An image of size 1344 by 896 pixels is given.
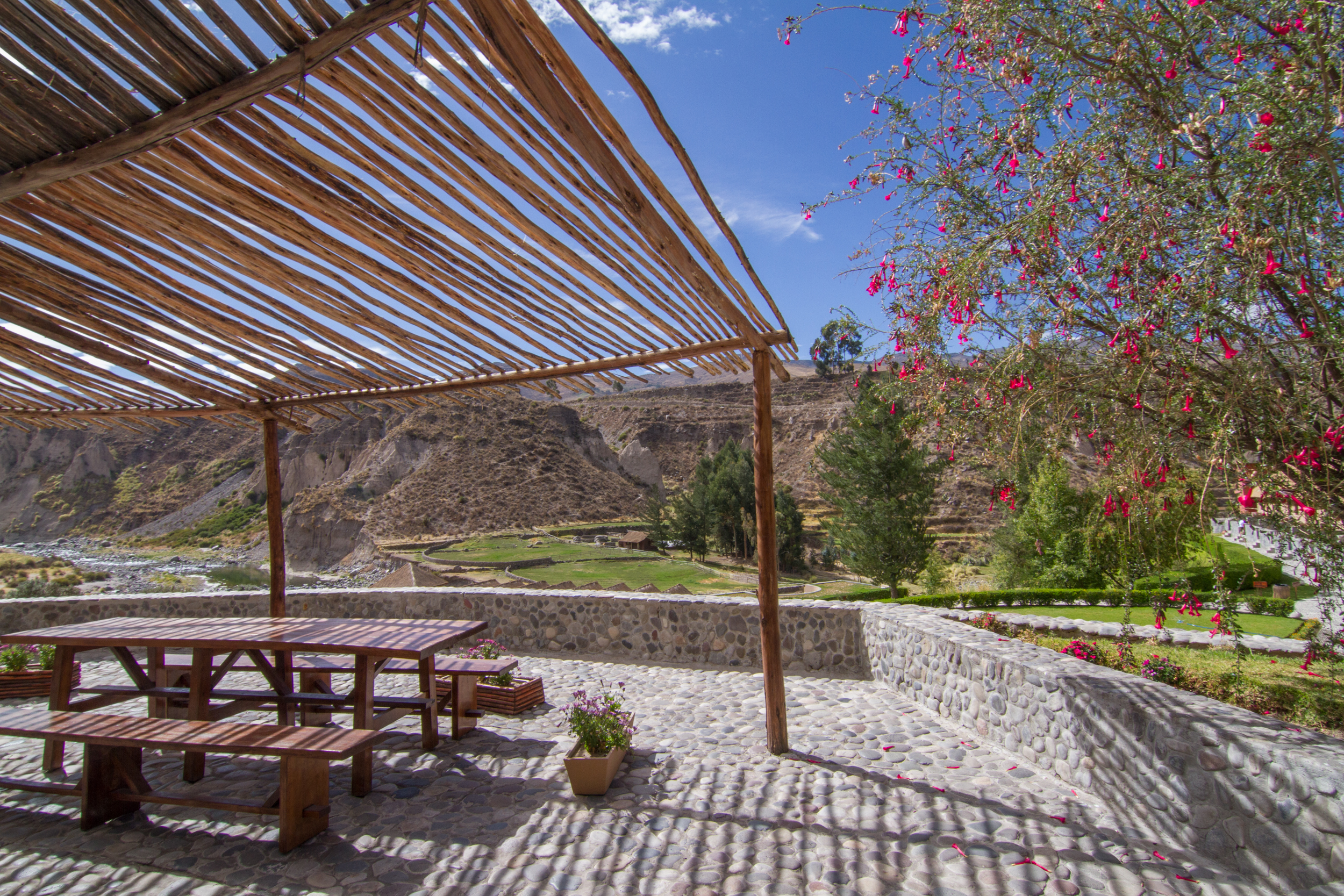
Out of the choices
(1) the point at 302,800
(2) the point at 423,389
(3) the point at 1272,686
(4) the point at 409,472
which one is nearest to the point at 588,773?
(1) the point at 302,800

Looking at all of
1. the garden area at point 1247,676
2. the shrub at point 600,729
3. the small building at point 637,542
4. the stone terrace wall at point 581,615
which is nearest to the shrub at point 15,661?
the stone terrace wall at point 581,615

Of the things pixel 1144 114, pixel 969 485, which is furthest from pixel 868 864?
pixel 969 485

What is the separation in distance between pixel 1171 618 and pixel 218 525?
5626 cm

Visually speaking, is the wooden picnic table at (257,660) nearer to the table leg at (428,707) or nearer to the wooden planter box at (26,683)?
the table leg at (428,707)

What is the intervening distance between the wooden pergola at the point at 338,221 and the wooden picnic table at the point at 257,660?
182 cm

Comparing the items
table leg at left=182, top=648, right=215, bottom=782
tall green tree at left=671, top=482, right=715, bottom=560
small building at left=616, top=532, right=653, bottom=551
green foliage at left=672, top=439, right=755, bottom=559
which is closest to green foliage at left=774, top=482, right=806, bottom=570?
green foliage at left=672, top=439, right=755, bottom=559

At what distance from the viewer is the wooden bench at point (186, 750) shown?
Result: 3252 millimetres

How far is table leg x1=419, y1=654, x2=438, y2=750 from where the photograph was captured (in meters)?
4.61

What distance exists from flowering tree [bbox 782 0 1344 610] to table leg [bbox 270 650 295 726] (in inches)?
189

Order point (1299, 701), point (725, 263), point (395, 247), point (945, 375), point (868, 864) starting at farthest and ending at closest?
point (945, 375) < point (1299, 701) < point (725, 263) < point (395, 247) < point (868, 864)

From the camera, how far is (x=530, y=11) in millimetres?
2033

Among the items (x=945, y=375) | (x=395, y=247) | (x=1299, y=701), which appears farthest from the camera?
(x=945, y=375)

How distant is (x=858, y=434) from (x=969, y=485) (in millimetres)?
23029

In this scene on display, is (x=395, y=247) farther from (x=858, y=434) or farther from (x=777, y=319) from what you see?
(x=858, y=434)
